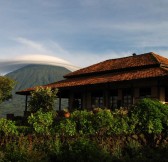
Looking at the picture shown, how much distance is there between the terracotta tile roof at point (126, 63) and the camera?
106 ft

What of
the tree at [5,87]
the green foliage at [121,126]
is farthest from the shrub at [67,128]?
the tree at [5,87]

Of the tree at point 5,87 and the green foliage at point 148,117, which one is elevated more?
the tree at point 5,87

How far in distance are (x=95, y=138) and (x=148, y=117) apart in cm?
415

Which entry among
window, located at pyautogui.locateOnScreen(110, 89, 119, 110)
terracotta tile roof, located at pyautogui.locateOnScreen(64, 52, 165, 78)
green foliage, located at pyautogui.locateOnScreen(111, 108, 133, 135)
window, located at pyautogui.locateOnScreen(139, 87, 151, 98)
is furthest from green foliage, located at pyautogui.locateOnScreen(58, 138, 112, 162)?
terracotta tile roof, located at pyautogui.locateOnScreen(64, 52, 165, 78)

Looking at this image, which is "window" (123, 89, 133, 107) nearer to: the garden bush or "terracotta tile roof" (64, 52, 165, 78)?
"terracotta tile roof" (64, 52, 165, 78)

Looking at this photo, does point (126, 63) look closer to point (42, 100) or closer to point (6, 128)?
point (42, 100)

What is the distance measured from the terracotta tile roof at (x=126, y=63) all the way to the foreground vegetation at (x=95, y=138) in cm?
1231

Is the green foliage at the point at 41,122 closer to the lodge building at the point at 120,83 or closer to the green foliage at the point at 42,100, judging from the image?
the lodge building at the point at 120,83

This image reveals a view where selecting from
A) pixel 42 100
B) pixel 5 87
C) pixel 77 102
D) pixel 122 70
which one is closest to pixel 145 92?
pixel 122 70

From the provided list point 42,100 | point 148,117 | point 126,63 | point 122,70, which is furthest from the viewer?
point 126,63

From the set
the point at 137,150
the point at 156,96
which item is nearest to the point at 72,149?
the point at 137,150

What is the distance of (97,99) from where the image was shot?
111ft

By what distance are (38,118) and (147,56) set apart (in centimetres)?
1803

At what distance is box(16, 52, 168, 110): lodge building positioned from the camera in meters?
28.4
